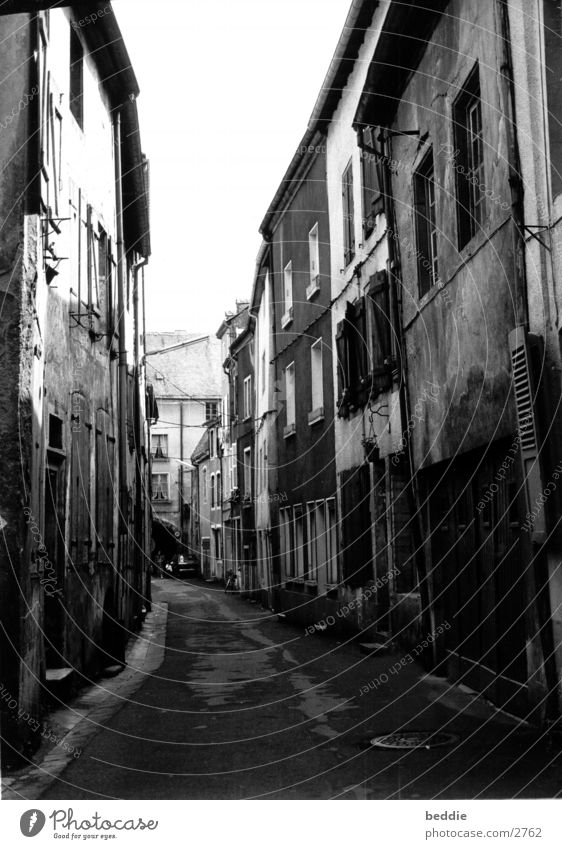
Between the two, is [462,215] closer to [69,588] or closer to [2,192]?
[2,192]

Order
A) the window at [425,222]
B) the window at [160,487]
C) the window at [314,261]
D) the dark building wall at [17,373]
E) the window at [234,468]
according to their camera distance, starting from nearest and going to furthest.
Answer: the dark building wall at [17,373]
the window at [425,222]
the window at [314,261]
the window at [234,468]
the window at [160,487]

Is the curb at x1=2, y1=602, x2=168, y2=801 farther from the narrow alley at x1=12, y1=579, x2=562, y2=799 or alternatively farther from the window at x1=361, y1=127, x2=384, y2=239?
the window at x1=361, y1=127, x2=384, y2=239

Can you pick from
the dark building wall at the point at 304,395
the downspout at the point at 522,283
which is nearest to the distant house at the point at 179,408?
the dark building wall at the point at 304,395

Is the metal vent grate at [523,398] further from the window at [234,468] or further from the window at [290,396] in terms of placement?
the window at [234,468]

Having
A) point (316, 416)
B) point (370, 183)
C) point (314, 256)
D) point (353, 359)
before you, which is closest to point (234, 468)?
point (316, 416)

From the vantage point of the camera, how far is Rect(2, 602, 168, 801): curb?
7148 mm

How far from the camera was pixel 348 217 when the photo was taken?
1819cm

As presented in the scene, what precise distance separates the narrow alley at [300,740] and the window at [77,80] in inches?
275

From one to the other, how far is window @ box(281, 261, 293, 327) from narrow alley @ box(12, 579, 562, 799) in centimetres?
1049

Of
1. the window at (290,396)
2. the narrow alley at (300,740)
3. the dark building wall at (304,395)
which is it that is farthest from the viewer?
the window at (290,396)

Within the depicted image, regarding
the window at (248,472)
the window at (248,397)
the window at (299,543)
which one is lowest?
the window at (299,543)

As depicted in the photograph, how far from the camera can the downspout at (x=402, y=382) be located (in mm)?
13039

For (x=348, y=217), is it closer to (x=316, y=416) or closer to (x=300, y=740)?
(x=316, y=416)

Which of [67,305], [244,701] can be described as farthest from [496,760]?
[67,305]
